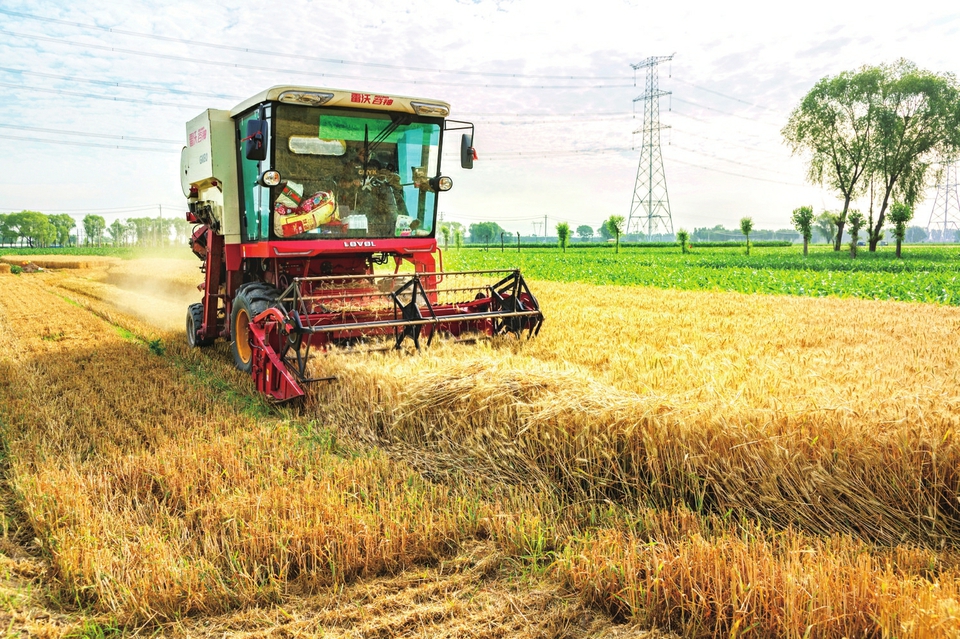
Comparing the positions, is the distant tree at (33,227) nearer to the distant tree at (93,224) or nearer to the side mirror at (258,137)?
the distant tree at (93,224)

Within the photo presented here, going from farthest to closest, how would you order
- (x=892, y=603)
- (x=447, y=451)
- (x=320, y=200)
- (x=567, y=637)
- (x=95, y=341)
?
(x=95, y=341), (x=320, y=200), (x=447, y=451), (x=567, y=637), (x=892, y=603)

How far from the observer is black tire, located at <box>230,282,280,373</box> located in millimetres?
6509

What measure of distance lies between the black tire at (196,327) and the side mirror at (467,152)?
398 cm

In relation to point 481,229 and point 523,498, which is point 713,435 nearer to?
point 523,498

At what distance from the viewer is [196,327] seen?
28.5 feet

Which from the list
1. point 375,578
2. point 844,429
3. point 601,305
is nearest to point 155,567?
point 375,578

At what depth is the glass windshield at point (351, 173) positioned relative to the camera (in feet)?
22.2

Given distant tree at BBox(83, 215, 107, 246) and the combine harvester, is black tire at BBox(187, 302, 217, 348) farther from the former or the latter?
distant tree at BBox(83, 215, 107, 246)

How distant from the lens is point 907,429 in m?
3.23

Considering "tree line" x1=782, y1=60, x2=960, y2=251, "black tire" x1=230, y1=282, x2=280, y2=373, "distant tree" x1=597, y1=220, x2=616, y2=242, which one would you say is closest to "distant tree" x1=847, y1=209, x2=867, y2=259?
"tree line" x1=782, y1=60, x2=960, y2=251

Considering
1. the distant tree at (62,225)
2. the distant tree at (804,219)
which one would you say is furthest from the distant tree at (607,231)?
the distant tree at (62,225)

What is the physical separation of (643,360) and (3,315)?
485 inches

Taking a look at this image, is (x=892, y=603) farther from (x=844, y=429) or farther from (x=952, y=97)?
(x=952, y=97)

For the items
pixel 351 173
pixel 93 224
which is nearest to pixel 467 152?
pixel 351 173
